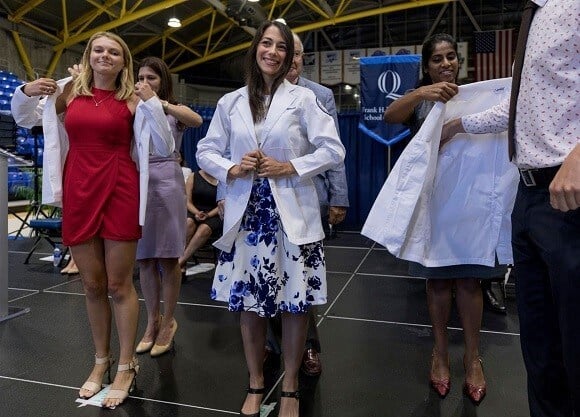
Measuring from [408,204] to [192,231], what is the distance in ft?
8.99

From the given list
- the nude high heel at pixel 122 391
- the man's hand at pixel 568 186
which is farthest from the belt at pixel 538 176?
the nude high heel at pixel 122 391

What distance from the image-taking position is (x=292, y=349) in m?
1.76

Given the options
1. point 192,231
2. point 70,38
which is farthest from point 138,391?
point 70,38

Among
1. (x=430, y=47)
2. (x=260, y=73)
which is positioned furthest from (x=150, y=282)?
(x=430, y=47)

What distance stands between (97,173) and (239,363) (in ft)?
3.60

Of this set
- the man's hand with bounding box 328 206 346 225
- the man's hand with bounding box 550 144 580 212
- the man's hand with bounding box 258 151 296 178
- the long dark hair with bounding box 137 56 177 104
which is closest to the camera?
the man's hand with bounding box 550 144 580 212

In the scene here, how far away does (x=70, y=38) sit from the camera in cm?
1245

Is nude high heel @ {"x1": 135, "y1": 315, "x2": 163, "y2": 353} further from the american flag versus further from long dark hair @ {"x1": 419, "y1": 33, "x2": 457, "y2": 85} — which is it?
the american flag

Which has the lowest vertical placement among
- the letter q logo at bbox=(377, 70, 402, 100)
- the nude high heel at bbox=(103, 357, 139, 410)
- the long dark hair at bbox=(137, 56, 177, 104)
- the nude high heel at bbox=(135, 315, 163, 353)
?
the nude high heel at bbox=(135, 315, 163, 353)

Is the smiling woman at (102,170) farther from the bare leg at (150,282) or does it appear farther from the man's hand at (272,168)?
the man's hand at (272,168)

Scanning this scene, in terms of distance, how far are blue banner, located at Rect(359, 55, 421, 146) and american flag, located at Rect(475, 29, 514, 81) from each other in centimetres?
410

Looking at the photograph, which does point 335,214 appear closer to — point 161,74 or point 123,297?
point 123,297

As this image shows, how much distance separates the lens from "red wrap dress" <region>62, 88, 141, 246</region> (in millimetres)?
1851

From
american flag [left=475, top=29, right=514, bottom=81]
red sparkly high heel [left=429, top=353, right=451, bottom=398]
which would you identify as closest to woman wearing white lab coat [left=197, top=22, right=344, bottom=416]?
red sparkly high heel [left=429, top=353, right=451, bottom=398]
